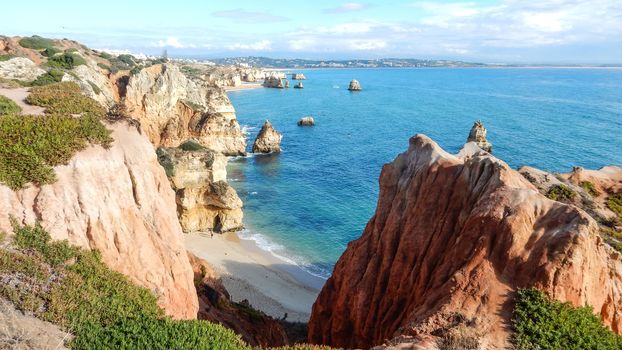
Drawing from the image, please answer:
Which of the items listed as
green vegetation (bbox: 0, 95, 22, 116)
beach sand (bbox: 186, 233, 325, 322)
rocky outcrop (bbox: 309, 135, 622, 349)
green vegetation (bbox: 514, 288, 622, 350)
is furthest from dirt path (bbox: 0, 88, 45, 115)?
green vegetation (bbox: 514, 288, 622, 350)

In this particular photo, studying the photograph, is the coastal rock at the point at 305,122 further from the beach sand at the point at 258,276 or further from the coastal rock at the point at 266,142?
the beach sand at the point at 258,276

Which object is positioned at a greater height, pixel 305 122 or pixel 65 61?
pixel 65 61

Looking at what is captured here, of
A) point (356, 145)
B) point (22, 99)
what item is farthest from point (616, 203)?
point (356, 145)

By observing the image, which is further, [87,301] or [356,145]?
[356,145]

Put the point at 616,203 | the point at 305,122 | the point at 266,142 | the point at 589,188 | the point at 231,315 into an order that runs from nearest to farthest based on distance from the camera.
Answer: the point at 231,315, the point at 616,203, the point at 589,188, the point at 266,142, the point at 305,122

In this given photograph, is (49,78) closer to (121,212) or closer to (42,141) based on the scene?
(42,141)

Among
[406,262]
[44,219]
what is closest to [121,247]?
[44,219]
